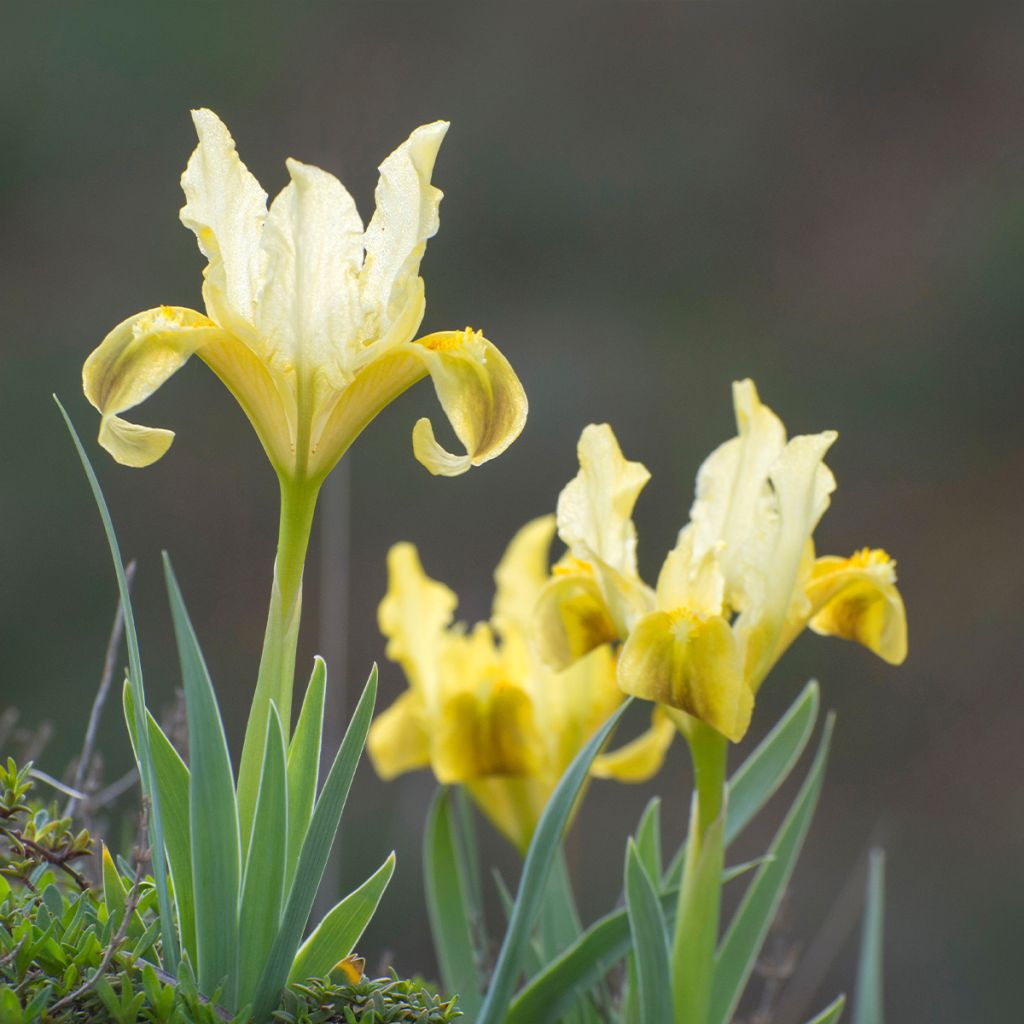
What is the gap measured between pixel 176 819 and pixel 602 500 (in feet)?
0.73

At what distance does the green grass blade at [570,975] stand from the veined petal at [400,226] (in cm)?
24

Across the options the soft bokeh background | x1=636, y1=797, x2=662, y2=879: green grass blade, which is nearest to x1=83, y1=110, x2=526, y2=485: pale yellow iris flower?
x1=636, y1=797, x2=662, y2=879: green grass blade

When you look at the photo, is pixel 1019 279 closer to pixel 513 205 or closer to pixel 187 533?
pixel 513 205

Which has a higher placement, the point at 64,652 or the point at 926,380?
the point at 926,380

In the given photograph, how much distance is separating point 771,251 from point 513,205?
1.95ft

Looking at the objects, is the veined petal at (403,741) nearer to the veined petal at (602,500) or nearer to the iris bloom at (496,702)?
the iris bloom at (496,702)

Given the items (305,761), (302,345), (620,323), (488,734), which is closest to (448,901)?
(488,734)

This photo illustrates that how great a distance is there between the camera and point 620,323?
2.78 meters

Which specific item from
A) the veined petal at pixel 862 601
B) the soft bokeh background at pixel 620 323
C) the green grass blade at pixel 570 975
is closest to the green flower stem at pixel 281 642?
the green grass blade at pixel 570 975

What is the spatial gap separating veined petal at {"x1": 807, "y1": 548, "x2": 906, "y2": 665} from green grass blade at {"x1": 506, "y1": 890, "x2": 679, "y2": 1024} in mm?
159

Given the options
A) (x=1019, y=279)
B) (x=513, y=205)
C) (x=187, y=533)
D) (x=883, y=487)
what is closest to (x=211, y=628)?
(x=187, y=533)

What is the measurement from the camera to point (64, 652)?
8.10 feet

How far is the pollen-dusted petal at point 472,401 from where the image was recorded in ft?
1.47

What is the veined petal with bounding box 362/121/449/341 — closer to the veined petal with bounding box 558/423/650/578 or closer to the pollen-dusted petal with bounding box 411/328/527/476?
the pollen-dusted petal with bounding box 411/328/527/476
